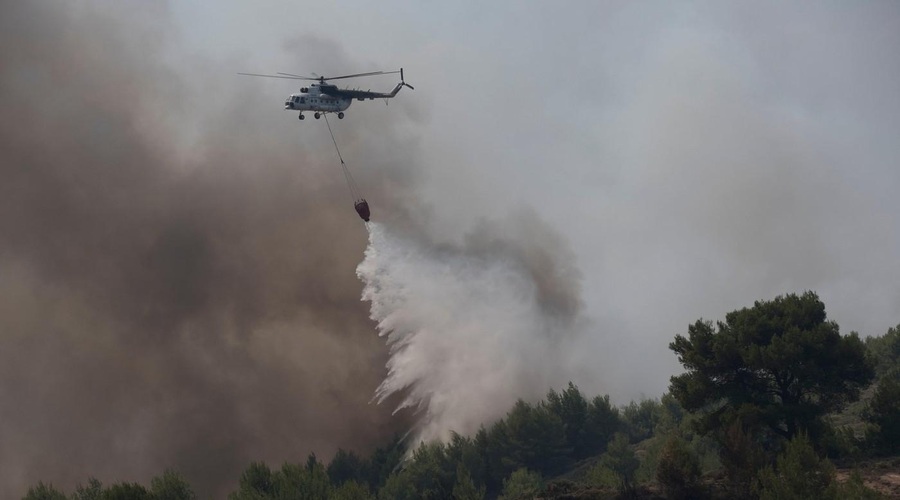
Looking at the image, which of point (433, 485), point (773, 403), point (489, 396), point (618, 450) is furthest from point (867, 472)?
point (489, 396)

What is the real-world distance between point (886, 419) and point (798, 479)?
59.1ft

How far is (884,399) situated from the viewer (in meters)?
63.8

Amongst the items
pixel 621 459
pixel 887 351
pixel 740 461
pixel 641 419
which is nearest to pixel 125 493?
pixel 740 461

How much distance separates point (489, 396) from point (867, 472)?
6596 cm

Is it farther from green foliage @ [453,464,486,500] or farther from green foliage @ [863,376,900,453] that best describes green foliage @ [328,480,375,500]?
green foliage @ [863,376,900,453]

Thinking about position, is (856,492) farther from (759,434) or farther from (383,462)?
(383,462)

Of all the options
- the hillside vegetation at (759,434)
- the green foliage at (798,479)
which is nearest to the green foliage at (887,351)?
the hillside vegetation at (759,434)

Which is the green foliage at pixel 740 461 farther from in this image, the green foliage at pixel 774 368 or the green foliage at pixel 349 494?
the green foliage at pixel 349 494

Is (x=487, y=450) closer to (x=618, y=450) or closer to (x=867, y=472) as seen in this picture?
(x=618, y=450)

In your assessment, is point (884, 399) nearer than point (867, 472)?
No

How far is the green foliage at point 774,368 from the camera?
6278cm

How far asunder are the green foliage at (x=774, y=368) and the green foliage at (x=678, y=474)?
7.18m

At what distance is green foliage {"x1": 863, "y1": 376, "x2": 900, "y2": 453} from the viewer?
62.8 meters

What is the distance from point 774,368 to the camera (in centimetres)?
6344
